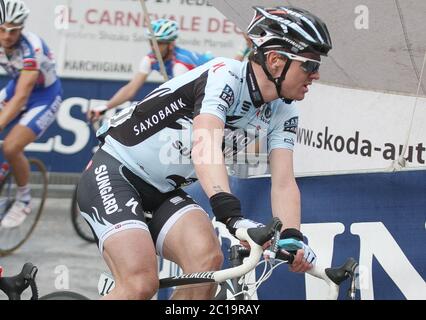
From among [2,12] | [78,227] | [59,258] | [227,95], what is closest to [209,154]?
[227,95]

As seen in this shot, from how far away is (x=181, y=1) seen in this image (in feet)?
38.4

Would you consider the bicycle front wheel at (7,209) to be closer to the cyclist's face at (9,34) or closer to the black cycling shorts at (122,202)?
the cyclist's face at (9,34)

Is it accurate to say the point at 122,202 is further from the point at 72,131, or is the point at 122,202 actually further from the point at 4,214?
the point at 72,131

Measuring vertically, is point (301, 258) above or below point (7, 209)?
above

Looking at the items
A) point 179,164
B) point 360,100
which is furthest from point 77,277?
point 179,164

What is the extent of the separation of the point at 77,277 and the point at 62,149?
347 centimetres

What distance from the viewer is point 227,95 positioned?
15.1 feet

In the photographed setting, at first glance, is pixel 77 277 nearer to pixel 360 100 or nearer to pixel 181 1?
pixel 360 100

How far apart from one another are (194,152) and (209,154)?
10 cm

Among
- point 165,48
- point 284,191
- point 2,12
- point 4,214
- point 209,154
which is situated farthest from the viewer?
point 165,48

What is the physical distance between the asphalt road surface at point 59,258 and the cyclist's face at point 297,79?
11.1ft
